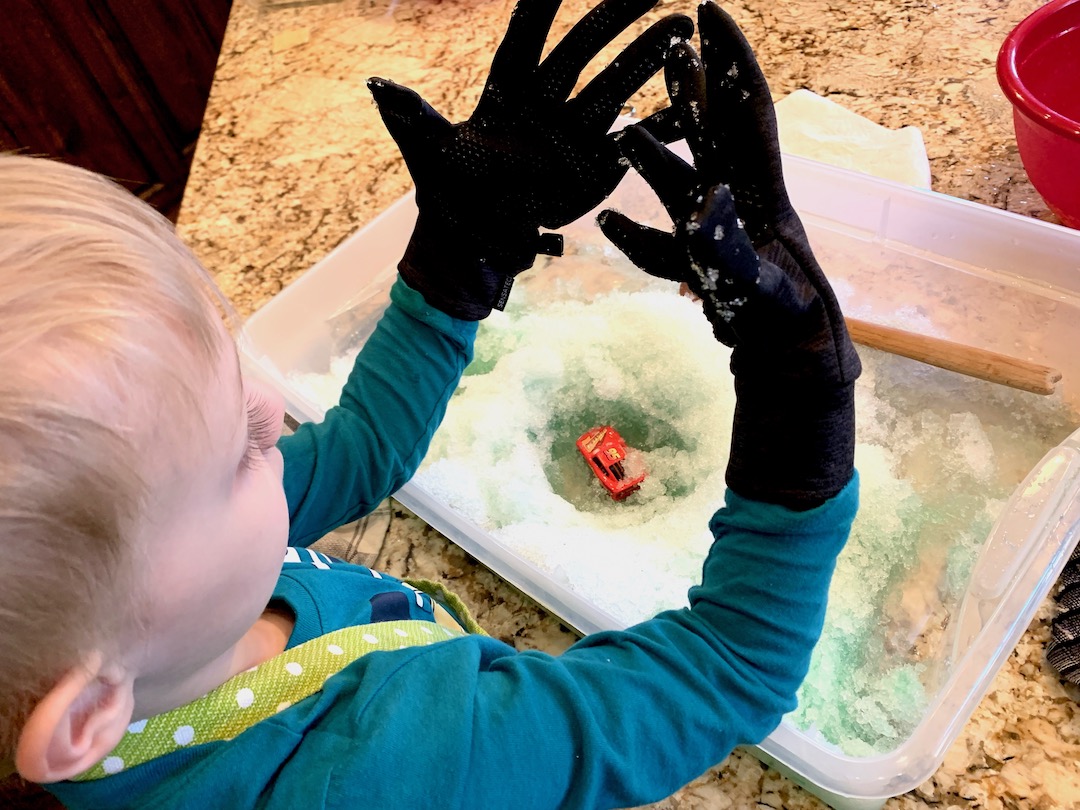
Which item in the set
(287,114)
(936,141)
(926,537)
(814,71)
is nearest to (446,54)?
(287,114)

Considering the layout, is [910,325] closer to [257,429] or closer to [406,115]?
[406,115]

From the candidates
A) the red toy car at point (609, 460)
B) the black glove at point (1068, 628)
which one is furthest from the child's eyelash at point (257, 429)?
the black glove at point (1068, 628)

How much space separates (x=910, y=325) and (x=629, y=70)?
425mm

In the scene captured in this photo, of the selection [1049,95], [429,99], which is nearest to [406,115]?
[429,99]

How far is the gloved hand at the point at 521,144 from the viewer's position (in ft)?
1.64

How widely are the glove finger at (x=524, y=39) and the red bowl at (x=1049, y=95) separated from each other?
0.42 meters

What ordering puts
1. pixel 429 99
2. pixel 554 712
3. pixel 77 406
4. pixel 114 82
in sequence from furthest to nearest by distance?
pixel 114 82 < pixel 429 99 < pixel 554 712 < pixel 77 406

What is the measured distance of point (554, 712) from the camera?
0.38m

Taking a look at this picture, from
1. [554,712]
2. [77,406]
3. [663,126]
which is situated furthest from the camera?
[663,126]

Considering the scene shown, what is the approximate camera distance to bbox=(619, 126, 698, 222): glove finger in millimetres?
400

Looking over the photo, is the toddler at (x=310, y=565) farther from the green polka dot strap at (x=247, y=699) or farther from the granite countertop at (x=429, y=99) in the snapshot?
the granite countertop at (x=429, y=99)

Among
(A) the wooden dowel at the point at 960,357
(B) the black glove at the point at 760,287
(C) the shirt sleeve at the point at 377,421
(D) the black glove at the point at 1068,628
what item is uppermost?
(B) the black glove at the point at 760,287

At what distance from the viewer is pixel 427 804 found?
35 cm

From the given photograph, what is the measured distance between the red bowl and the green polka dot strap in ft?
2.13
